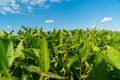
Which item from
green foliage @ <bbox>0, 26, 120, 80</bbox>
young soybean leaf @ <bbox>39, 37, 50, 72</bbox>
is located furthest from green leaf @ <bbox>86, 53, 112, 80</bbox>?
young soybean leaf @ <bbox>39, 37, 50, 72</bbox>

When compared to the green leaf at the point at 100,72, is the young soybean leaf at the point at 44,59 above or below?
above

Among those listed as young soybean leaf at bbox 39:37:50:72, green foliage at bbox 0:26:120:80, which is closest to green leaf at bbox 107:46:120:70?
green foliage at bbox 0:26:120:80

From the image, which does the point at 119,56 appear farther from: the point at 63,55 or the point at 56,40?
the point at 56,40

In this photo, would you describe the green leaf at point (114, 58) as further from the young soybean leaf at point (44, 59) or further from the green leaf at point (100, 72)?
the young soybean leaf at point (44, 59)

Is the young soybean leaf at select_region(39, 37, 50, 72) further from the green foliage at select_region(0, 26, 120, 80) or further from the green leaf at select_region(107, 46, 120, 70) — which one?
the green leaf at select_region(107, 46, 120, 70)

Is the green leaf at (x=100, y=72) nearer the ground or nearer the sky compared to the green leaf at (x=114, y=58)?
nearer the ground

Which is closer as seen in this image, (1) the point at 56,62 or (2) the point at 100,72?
(2) the point at 100,72

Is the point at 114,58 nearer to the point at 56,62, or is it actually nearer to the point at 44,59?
the point at 44,59

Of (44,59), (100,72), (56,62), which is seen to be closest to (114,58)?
(100,72)

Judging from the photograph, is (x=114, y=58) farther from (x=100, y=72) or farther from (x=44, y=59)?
(x=44, y=59)

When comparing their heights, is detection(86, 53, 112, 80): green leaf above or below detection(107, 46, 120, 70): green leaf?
below

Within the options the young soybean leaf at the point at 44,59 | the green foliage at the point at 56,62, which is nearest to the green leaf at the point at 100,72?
the green foliage at the point at 56,62

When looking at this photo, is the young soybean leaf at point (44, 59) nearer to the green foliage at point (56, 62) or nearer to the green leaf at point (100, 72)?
the green foliage at point (56, 62)

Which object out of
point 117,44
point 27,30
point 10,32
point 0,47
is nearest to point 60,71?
point 117,44
